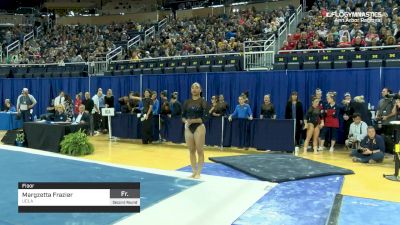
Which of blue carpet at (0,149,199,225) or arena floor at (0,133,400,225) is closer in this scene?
blue carpet at (0,149,199,225)

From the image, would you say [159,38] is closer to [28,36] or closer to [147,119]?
[28,36]

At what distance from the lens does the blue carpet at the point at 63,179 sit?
16.9 ft

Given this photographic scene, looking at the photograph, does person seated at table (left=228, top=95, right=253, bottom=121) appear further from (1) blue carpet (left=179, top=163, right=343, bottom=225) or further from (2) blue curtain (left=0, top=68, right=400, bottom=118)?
(1) blue carpet (left=179, top=163, right=343, bottom=225)

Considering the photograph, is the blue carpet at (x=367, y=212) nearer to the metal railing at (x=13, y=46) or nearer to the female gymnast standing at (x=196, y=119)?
the female gymnast standing at (x=196, y=119)

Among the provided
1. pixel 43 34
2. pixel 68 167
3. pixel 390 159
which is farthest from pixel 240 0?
pixel 68 167

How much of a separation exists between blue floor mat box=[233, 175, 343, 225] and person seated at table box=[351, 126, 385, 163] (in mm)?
2403

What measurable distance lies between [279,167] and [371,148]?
263 centimetres

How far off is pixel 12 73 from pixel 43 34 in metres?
8.28

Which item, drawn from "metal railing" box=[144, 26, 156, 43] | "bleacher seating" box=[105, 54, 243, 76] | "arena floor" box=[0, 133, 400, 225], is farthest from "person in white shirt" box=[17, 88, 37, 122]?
"metal railing" box=[144, 26, 156, 43]

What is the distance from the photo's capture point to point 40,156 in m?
10.1

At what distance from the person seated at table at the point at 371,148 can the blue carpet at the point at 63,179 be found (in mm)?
4655

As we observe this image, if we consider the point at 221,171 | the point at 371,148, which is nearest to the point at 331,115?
the point at 371,148

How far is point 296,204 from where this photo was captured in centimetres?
630

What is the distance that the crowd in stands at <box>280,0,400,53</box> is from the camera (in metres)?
13.9
